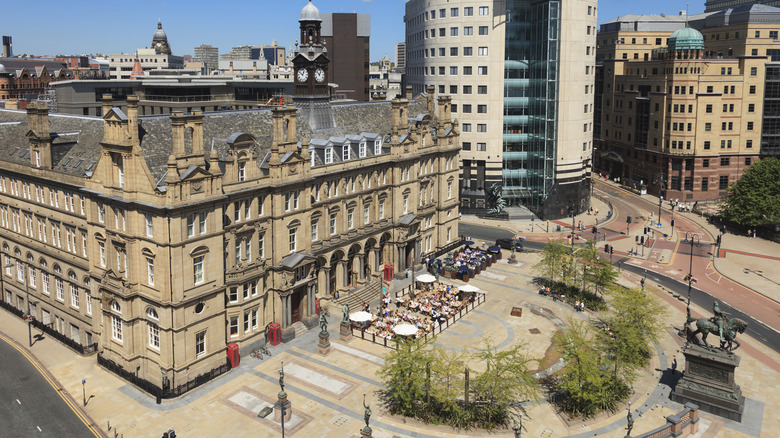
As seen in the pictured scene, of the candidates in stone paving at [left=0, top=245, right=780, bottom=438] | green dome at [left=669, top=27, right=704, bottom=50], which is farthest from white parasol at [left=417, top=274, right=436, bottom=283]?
green dome at [left=669, top=27, right=704, bottom=50]

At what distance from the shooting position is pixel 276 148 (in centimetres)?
6600

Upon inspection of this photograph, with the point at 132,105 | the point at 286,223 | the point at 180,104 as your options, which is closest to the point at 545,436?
the point at 286,223

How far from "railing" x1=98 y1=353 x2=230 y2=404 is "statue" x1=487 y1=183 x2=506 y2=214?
257 ft

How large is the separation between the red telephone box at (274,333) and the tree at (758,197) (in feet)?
291

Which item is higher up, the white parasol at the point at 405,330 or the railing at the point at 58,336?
the white parasol at the point at 405,330

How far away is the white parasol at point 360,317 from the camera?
6881cm

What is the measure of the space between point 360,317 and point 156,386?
22348 millimetres

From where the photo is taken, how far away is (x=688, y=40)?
138625 mm

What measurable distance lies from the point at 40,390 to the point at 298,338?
25195mm

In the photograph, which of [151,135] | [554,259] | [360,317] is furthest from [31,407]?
[554,259]

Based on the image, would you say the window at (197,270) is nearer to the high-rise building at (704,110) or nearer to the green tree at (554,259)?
the green tree at (554,259)

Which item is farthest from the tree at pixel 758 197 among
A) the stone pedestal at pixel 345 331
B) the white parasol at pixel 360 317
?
the stone pedestal at pixel 345 331

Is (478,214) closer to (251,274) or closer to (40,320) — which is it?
(251,274)

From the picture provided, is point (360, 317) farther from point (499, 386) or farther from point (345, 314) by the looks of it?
point (499, 386)
